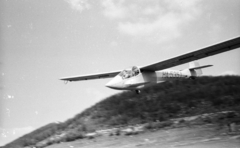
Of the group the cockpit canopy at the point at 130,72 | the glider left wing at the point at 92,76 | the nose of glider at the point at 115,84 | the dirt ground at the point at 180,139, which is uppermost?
the glider left wing at the point at 92,76

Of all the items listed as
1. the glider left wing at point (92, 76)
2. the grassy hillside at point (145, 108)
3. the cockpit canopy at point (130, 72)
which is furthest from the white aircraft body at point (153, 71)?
the glider left wing at point (92, 76)

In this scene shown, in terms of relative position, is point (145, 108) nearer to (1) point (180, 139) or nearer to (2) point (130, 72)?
(2) point (130, 72)

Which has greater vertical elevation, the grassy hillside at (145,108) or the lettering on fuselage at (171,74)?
the lettering on fuselage at (171,74)

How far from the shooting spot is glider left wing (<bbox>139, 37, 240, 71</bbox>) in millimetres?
15398

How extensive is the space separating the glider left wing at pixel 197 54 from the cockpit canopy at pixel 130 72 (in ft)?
2.31

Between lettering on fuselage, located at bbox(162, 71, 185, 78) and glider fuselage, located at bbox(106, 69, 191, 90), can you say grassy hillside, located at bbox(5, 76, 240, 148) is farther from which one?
glider fuselage, located at bbox(106, 69, 191, 90)

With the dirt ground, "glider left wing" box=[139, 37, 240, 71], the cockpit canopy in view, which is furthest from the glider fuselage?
the dirt ground

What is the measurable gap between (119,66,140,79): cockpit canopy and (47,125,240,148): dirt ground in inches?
181

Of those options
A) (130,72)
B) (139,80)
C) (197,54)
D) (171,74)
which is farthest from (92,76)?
(197,54)

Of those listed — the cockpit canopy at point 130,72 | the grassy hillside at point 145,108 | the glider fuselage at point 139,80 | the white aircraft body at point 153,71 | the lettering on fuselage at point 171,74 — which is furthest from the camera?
the lettering on fuselage at point 171,74

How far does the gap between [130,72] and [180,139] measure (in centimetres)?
701

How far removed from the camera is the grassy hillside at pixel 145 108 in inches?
604

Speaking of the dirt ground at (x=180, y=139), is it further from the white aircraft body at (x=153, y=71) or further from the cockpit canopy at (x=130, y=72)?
the cockpit canopy at (x=130, y=72)

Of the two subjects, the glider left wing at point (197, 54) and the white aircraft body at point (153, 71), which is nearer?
the white aircraft body at point (153, 71)
